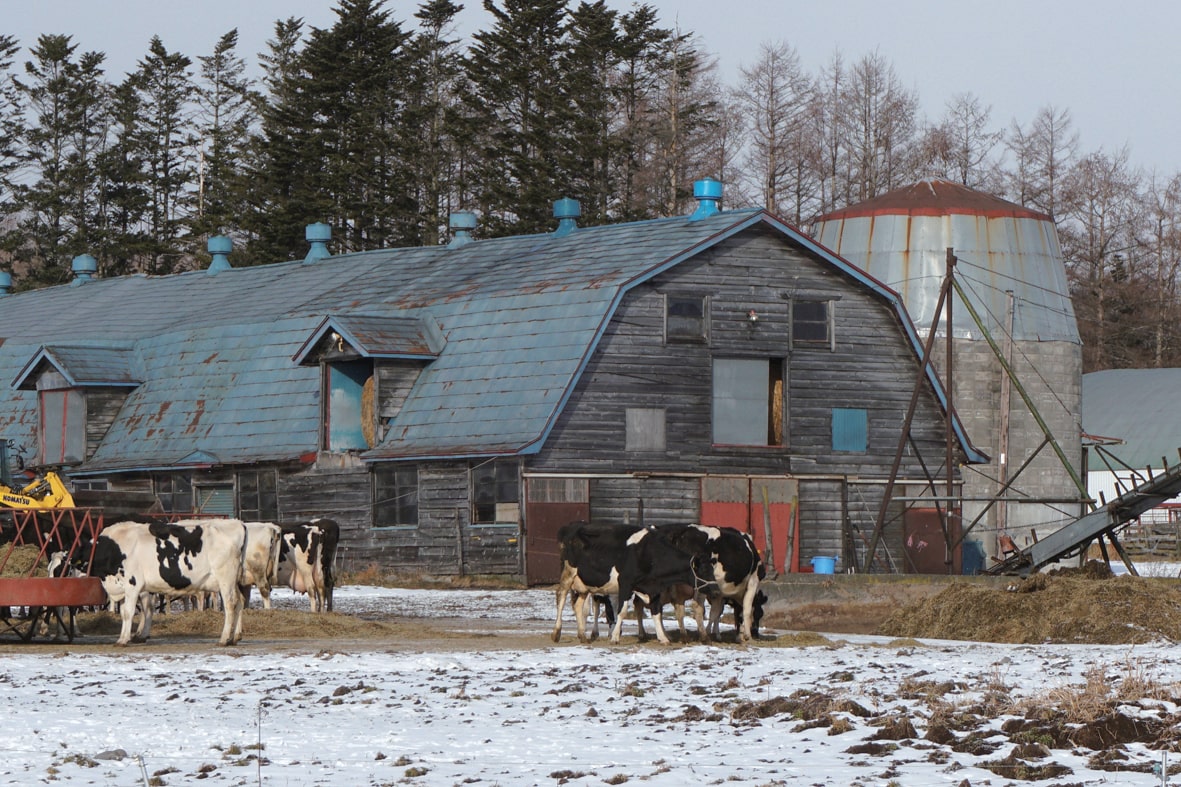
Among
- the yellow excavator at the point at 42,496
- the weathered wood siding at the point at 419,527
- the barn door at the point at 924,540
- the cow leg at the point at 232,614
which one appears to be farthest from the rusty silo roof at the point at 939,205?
the cow leg at the point at 232,614

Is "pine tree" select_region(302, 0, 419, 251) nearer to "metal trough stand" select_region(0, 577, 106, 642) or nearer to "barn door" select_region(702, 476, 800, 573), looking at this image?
"barn door" select_region(702, 476, 800, 573)

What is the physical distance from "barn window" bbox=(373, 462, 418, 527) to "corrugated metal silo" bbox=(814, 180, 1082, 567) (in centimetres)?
1460

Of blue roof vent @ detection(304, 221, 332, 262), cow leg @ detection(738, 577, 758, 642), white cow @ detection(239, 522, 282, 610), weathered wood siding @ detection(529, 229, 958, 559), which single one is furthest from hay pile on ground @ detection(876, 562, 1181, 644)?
blue roof vent @ detection(304, 221, 332, 262)

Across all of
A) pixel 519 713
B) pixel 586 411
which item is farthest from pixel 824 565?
pixel 519 713

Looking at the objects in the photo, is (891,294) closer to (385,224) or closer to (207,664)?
(207,664)

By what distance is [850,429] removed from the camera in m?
41.7

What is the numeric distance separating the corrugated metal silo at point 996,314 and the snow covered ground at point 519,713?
26316 millimetres

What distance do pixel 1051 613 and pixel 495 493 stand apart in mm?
16408

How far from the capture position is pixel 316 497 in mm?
42750

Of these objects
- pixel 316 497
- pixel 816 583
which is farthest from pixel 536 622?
pixel 316 497

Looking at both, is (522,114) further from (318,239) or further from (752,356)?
(752,356)

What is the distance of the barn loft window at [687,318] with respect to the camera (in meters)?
40.5

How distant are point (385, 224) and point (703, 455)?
1676 inches

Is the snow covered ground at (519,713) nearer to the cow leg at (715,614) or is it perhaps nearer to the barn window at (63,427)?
the cow leg at (715,614)
